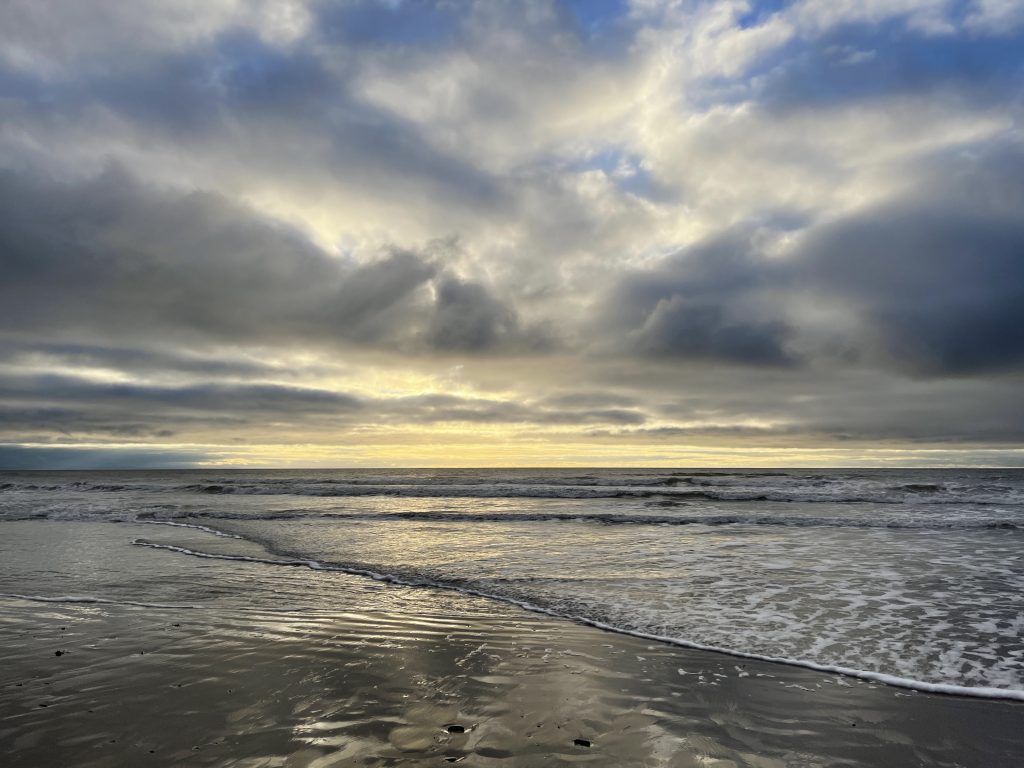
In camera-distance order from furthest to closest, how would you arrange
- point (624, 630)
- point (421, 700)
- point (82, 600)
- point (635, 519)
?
point (635, 519) → point (82, 600) → point (624, 630) → point (421, 700)

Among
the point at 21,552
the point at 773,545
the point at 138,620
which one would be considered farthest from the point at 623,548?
the point at 21,552

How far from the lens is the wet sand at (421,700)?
4629mm

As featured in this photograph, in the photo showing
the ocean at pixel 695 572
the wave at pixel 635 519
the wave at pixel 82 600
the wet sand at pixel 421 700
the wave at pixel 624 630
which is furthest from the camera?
the wave at pixel 635 519

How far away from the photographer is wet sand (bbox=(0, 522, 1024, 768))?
15.2ft

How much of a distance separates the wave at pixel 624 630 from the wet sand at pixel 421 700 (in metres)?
0.22

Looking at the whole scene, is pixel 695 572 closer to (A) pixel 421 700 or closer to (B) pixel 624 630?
(B) pixel 624 630

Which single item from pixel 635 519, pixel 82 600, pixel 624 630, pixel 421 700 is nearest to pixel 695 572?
pixel 624 630

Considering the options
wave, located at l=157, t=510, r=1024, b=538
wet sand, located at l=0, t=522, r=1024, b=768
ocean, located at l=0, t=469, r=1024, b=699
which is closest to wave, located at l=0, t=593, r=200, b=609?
ocean, located at l=0, t=469, r=1024, b=699

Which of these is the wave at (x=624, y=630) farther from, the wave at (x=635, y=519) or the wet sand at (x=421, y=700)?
the wave at (x=635, y=519)

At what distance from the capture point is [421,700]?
18.7 ft

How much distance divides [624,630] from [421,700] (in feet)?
12.2

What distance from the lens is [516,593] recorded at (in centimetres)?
1095

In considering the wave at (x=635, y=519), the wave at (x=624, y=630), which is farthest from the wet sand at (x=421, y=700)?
the wave at (x=635, y=519)

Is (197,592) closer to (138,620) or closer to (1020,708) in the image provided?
(138,620)
